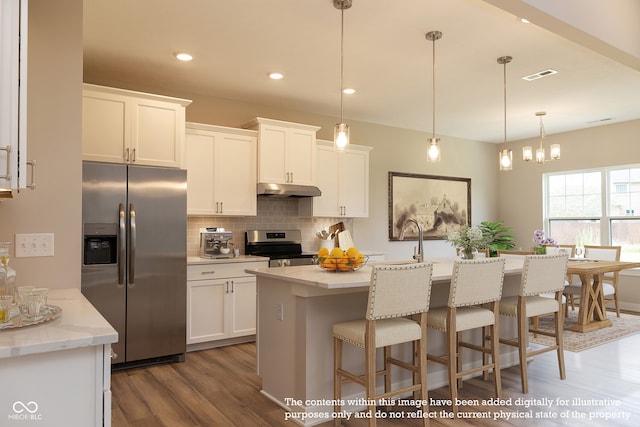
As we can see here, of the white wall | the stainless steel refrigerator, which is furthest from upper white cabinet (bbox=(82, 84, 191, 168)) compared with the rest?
the white wall

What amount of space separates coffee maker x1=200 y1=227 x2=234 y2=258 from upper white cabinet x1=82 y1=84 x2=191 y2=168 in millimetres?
809

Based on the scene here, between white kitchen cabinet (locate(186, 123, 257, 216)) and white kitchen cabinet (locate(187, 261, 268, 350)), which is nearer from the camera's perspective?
white kitchen cabinet (locate(187, 261, 268, 350))

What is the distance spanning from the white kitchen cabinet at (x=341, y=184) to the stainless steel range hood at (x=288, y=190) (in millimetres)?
215

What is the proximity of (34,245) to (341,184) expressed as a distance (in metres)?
3.94

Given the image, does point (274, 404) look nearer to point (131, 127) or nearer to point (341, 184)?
point (131, 127)

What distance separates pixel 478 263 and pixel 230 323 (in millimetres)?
2621

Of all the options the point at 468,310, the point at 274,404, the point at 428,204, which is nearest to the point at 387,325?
the point at 468,310

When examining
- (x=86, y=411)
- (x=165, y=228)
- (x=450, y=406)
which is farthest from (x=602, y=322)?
(x=86, y=411)

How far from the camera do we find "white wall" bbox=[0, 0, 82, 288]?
7.54ft

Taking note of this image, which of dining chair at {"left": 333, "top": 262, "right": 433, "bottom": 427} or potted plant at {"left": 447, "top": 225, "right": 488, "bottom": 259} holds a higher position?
potted plant at {"left": 447, "top": 225, "right": 488, "bottom": 259}

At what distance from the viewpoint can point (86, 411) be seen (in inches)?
57.7

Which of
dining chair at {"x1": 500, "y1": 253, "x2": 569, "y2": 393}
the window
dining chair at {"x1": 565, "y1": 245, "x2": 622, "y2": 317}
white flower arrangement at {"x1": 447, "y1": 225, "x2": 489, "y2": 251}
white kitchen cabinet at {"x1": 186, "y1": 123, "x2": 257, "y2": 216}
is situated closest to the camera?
dining chair at {"x1": 500, "y1": 253, "x2": 569, "y2": 393}

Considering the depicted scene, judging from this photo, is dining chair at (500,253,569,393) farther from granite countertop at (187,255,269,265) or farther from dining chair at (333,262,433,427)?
granite countertop at (187,255,269,265)

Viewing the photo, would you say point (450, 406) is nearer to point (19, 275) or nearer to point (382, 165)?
point (19, 275)
